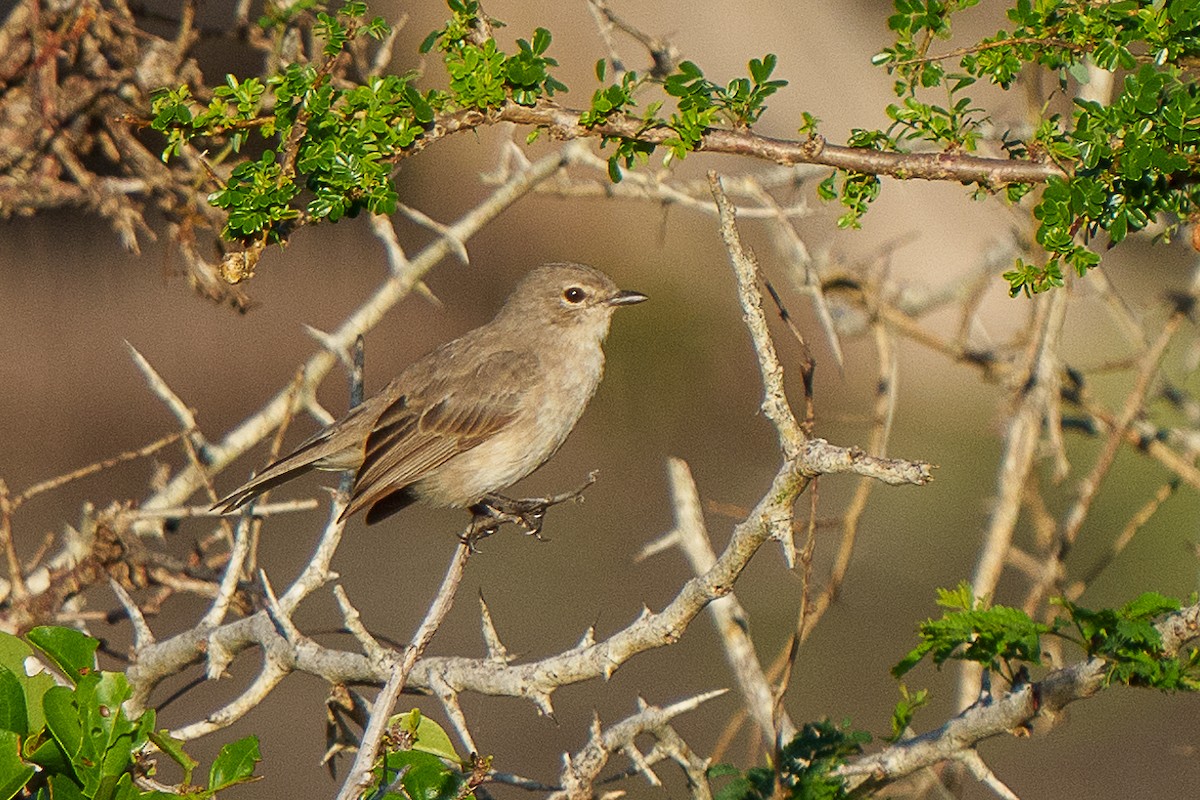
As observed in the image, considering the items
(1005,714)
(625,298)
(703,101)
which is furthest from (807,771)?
(625,298)

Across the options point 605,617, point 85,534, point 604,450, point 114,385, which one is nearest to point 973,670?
point 85,534

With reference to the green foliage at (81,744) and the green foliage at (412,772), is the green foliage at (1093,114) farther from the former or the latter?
the green foliage at (81,744)

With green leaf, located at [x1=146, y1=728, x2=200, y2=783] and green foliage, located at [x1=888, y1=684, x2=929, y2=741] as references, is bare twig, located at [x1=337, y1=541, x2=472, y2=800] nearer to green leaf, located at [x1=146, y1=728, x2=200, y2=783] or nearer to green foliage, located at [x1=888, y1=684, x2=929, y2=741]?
green leaf, located at [x1=146, y1=728, x2=200, y2=783]

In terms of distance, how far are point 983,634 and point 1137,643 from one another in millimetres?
352

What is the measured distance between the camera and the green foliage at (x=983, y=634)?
139 inches

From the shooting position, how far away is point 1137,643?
136 inches

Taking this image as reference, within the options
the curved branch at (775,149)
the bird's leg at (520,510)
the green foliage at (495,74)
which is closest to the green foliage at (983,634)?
the curved branch at (775,149)

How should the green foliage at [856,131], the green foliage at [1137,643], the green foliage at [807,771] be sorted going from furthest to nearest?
the green foliage at [807,771] → the green foliage at [1137,643] → the green foliage at [856,131]

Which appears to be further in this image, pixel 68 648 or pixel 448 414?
pixel 448 414

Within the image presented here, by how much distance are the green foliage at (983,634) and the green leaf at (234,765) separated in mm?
1596

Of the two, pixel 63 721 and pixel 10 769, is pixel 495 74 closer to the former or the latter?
pixel 63 721

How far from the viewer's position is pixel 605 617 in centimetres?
1109

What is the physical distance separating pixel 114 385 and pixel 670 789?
7.41 metres

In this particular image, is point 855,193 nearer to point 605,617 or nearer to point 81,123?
point 81,123
